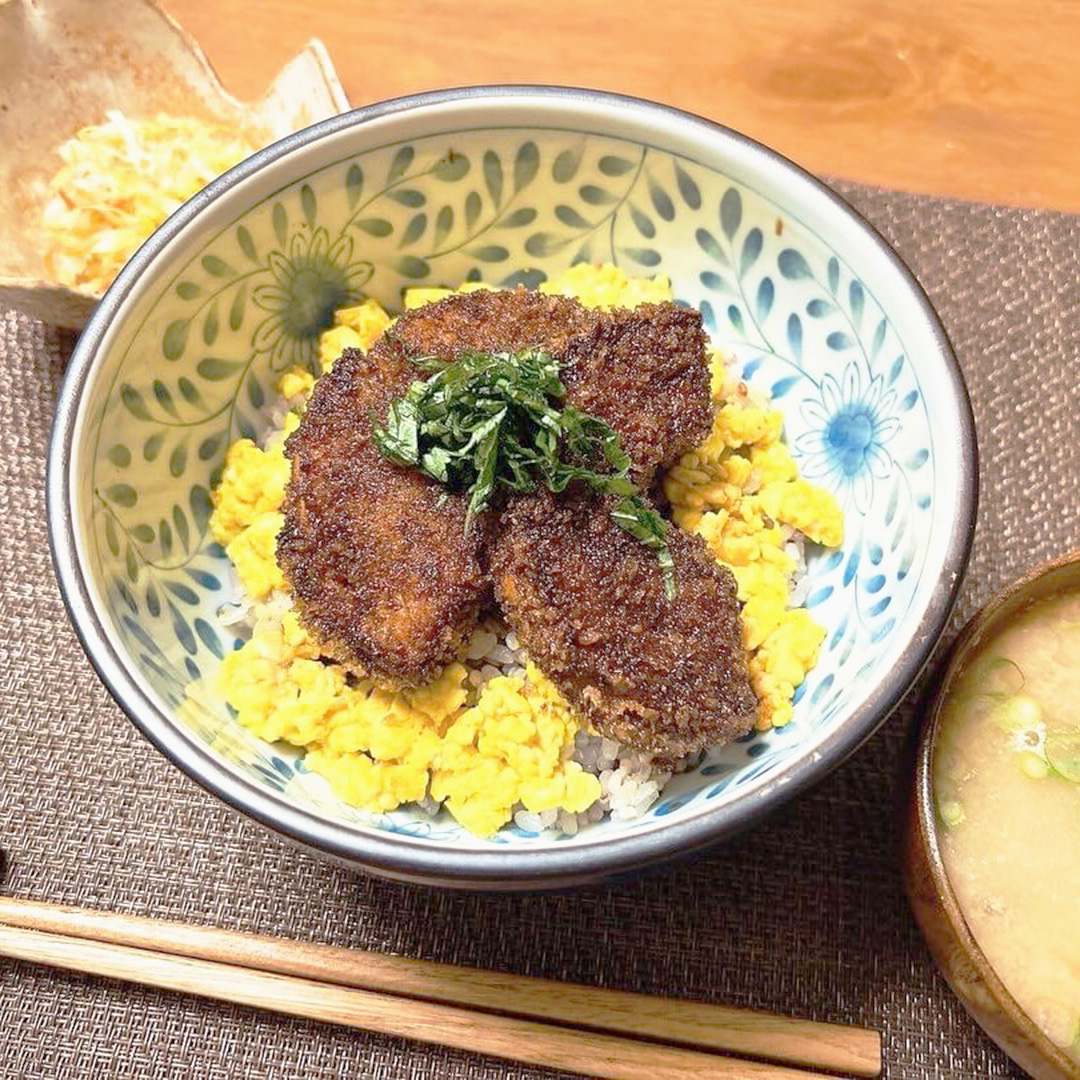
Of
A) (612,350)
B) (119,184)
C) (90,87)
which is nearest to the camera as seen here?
(612,350)

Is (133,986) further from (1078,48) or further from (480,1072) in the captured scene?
(1078,48)

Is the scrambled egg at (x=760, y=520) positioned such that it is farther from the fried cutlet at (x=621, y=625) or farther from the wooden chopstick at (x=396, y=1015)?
the wooden chopstick at (x=396, y=1015)

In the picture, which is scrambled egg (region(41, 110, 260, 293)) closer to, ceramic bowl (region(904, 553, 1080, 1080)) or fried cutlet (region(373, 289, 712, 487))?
fried cutlet (region(373, 289, 712, 487))

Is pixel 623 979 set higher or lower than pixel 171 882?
lower

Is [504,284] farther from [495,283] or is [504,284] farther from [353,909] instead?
[353,909]

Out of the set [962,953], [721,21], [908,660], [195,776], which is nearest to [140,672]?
[195,776]

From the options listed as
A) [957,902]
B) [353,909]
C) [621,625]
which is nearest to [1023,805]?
[957,902]
